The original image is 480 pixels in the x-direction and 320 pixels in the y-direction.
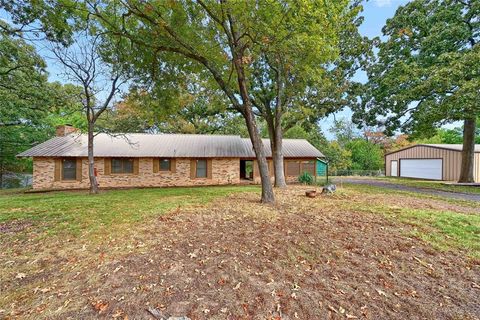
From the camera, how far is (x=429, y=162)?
21719 mm

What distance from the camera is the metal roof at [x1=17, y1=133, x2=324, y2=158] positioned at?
48.6 ft

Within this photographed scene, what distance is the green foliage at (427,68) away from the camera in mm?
11219

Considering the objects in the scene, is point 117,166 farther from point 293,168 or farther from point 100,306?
point 100,306

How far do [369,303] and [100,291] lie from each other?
337 centimetres

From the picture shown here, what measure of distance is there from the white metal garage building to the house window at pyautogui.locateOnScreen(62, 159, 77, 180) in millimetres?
29171

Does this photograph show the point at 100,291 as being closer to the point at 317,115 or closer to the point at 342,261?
the point at 342,261

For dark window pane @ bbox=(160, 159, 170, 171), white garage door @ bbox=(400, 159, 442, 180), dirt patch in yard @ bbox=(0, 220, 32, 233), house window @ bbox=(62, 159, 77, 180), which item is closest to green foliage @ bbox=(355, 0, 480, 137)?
white garage door @ bbox=(400, 159, 442, 180)

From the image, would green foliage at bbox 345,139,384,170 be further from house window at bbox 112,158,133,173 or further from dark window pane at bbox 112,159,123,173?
dark window pane at bbox 112,159,123,173

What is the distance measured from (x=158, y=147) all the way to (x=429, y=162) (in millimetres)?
24378

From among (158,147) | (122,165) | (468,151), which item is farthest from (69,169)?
(468,151)

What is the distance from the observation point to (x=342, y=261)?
12.3ft

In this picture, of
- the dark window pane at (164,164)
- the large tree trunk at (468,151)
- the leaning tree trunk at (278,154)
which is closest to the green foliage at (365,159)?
the large tree trunk at (468,151)

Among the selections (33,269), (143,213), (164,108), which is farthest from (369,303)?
(164,108)

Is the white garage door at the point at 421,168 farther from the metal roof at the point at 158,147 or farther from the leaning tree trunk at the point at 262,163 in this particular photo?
the leaning tree trunk at the point at 262,163
